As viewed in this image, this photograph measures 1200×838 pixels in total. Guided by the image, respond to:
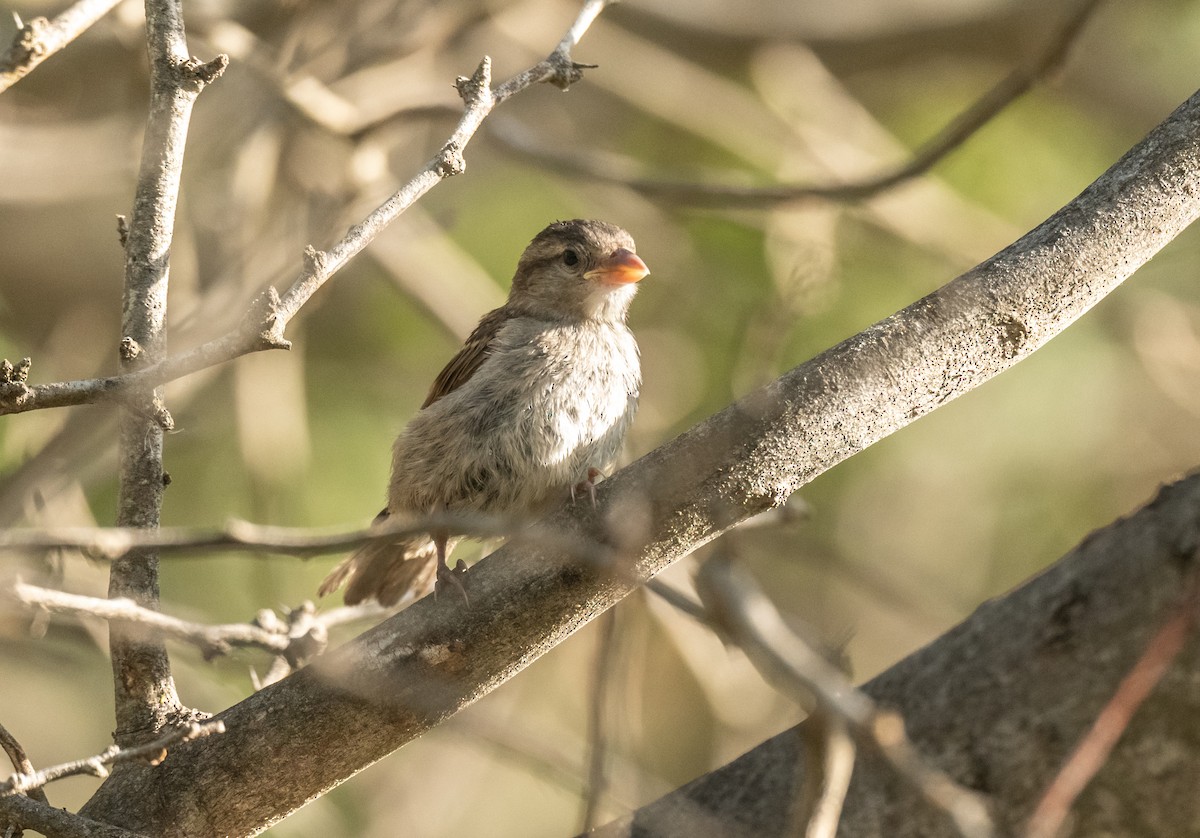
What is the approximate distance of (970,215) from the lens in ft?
18.5

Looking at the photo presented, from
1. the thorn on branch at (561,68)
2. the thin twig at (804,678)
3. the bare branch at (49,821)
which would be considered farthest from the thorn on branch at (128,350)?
the thin twig at (804,678)

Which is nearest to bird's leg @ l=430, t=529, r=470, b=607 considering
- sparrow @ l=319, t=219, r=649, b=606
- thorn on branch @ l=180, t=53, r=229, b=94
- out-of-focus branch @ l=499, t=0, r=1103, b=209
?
sparrow @ l=319, t=219, r=649, b=606

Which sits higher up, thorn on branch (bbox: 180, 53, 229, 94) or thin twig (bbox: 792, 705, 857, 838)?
thorn on branch (bbox: 180, 53, 229, 94)

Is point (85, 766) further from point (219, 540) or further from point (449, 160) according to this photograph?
point (449, 160)

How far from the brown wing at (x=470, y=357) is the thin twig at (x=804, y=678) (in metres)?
2.32

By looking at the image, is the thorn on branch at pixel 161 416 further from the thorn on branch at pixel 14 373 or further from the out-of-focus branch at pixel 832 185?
the out-of-focus branch at pixel 832 185

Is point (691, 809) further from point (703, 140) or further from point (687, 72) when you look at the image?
point (703, 140)

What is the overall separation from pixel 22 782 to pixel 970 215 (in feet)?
15.2

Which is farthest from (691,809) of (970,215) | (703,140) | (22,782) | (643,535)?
(703,140)

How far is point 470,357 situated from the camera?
4.09 metres

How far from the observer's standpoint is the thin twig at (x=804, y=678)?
1567 mm

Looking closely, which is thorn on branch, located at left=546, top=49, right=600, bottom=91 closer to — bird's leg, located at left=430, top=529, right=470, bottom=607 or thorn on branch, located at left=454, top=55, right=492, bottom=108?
thorn on branch, located at left=454, top=55, right=492, bottom=108

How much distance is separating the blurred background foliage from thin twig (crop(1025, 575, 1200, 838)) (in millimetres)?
2028

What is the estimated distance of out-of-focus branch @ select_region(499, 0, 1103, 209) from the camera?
3562 mm
